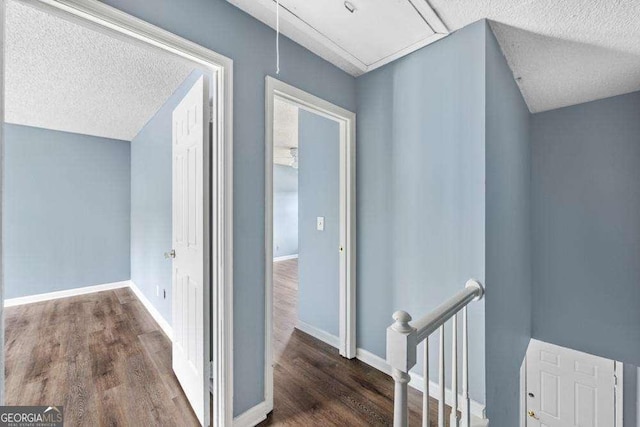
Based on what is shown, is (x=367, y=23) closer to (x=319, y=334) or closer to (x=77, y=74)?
(x=77, y=74)

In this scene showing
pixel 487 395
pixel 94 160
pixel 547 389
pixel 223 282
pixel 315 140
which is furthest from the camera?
pixel 94 160

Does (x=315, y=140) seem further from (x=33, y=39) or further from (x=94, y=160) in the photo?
(x=94, y=160)

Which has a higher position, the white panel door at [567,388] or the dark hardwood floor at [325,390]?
the dark hardwood floor at [325,390]

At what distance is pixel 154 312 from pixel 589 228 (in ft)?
15.4

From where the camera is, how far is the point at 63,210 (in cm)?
389

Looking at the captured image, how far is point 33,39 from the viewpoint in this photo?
5.77ft

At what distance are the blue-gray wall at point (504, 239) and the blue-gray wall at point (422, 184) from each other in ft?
0.24

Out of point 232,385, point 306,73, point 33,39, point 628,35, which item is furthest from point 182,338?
point 628,35

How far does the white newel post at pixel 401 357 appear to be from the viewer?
0.88 meters

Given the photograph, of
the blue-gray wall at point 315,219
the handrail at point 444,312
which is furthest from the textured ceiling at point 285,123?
the handrail at point 444,312

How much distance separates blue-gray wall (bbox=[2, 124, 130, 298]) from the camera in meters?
3.55

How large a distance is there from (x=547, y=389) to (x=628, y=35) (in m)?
3.56

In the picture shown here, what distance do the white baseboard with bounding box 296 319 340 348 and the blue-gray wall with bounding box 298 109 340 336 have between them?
0.03m

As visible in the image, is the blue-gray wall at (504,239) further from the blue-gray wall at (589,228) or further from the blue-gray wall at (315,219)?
the blue-gray wall at (315,219)
